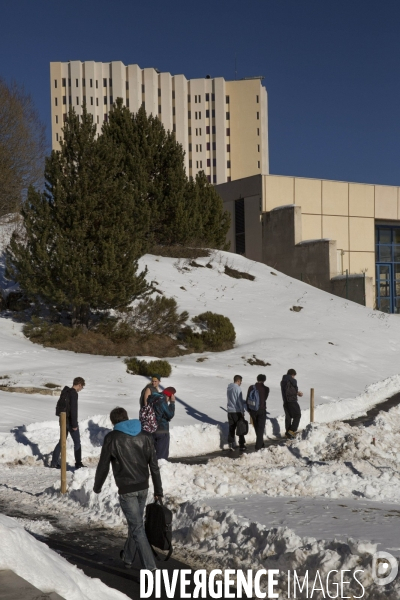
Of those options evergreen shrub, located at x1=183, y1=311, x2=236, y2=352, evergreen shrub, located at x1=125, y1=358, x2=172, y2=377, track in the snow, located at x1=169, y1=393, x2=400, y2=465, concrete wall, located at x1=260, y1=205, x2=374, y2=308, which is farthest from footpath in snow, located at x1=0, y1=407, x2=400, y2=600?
concrete wall, located at x1=260, y1=205, x2=374, y2=308

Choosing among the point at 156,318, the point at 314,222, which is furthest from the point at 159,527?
the point at 314,222

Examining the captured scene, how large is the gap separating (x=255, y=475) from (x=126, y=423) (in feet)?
14.8

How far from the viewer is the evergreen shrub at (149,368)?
22.0 metres

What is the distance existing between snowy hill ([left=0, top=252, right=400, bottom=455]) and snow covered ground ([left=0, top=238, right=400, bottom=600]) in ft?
0.26

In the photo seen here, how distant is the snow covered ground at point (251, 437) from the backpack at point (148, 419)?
3.11 ft

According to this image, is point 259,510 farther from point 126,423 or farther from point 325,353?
point 325,353

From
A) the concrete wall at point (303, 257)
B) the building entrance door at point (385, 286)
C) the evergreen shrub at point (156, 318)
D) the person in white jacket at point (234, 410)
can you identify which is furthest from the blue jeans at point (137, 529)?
the building entrance door at point (385, 286)

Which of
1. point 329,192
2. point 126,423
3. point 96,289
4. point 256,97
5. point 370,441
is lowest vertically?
point 370,441

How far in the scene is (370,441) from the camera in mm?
14117

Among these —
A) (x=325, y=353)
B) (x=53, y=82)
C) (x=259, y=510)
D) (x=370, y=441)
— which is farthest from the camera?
(x=53, y=82)

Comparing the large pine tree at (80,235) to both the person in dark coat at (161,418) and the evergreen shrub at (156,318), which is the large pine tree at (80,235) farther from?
the person in dark coat at (161,418)

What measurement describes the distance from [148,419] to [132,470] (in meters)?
4.71

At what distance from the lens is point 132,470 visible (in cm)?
659

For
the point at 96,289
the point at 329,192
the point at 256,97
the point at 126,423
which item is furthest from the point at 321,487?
the point at 256,97
